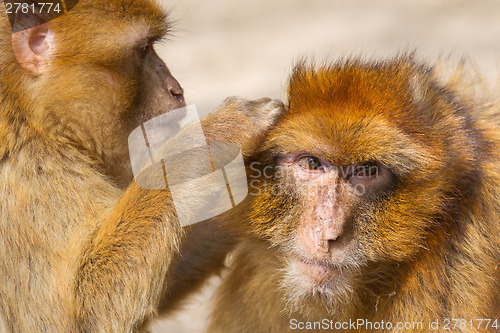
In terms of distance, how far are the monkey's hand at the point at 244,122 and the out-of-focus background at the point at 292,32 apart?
700 centimetres

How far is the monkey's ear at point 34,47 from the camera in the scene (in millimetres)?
4145

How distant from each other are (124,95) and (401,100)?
1.74m

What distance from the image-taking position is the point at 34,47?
13.8 ft

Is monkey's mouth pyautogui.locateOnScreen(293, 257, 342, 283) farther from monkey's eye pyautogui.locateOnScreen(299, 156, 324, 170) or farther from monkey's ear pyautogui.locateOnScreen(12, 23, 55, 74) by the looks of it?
monkey's ear pyautogui.locateOnScreen(12, 23, 55, 74)

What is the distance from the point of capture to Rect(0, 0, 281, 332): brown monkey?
4.00 meters

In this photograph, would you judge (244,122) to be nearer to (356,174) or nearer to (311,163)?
(311,163)

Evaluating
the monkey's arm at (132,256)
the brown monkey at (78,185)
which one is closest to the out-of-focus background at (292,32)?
the brown monkey at (78,185)

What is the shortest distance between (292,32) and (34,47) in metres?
10.3

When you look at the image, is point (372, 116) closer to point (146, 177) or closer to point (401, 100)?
point (401, 100)

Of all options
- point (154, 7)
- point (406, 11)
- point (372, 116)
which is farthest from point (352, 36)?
point (372, 116)

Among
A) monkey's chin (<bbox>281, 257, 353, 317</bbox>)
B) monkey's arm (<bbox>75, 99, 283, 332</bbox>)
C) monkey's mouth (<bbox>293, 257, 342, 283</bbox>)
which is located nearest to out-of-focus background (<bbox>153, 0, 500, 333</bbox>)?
monkey's arm (<bbox>75, 99, 283, 332</bbox>)

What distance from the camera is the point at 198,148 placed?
13.0ft

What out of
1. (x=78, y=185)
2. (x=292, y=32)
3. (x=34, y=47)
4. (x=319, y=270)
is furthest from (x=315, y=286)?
(x=292, y=32)

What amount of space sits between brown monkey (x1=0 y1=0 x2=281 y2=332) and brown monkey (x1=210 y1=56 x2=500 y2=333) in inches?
13.9
